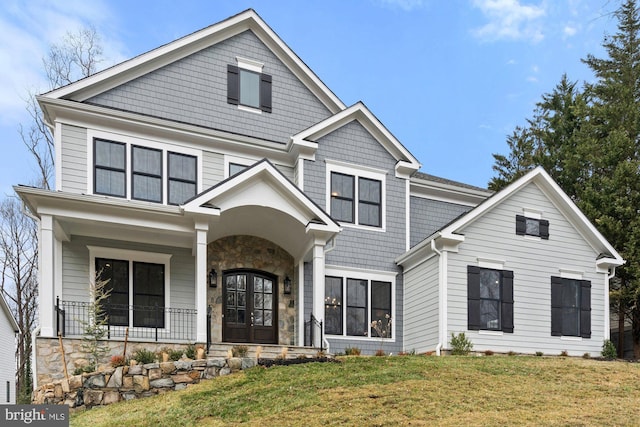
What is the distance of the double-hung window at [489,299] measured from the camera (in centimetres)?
1522

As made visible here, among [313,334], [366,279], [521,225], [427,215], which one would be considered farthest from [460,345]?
[427,215]

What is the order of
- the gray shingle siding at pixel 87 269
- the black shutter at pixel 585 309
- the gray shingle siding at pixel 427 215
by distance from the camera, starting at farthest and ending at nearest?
the gray shingle siding at pixel 427 215 < the black shutter at pixel 585 309 < the gray shingle siding at pixel 87 269

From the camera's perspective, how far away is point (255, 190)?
13.5 m

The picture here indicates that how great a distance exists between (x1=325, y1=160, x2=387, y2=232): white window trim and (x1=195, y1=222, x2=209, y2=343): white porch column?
4.13 m

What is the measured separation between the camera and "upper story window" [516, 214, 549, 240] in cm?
1628

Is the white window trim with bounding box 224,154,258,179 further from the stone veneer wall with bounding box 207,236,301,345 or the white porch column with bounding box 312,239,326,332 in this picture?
the white porch column with bounding box 312,239,326,332

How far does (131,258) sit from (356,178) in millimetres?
6352

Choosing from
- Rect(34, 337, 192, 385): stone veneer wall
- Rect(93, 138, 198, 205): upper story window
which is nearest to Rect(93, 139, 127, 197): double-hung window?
Rect(93, 138, 198, 205): upper story window

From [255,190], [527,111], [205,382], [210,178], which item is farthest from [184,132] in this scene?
[527,111]

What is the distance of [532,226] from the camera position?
1650 cm

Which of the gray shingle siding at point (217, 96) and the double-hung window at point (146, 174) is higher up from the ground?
the gray shingle siding at point (217, 96)

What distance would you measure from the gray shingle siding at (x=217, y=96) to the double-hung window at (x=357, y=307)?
441cm

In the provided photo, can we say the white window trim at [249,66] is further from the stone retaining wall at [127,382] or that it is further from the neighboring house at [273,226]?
the stone retaining wall at [127,382]

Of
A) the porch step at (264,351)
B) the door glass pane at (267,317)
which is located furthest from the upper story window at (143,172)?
the porch step at (264,351)
